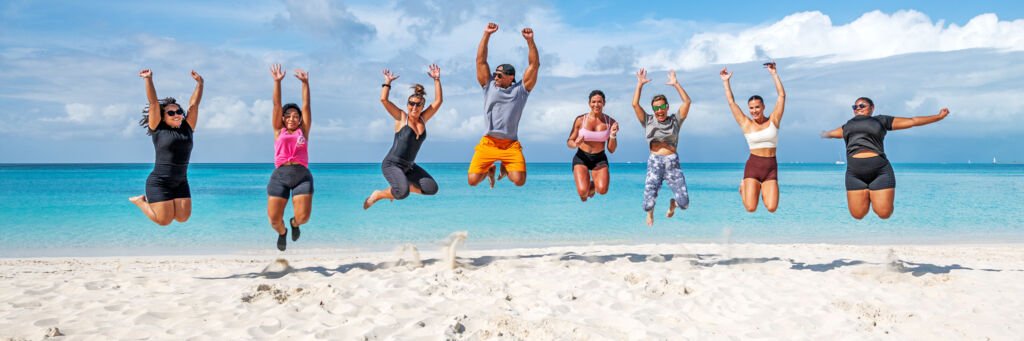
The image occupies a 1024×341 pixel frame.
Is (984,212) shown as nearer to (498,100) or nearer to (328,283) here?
(498,100)

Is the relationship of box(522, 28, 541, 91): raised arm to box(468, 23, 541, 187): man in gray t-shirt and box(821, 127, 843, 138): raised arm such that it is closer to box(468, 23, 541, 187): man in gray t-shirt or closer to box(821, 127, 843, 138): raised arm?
box(468, 23, 541, 187): man in gray t-shirt

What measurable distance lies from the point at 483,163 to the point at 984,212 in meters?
23.7

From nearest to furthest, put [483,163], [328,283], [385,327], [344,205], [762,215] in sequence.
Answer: [385,327] < [328,283] < [483,163] < [762,215] < [344,205]

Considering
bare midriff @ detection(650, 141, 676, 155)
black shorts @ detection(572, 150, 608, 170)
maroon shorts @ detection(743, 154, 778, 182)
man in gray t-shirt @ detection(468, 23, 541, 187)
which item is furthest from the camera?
black shorts @ detection(572, 150, 608, 170)

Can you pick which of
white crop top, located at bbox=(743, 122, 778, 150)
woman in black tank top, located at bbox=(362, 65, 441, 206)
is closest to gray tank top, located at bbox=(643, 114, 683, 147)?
white crop top, located at bbox=(743, 122, 778, 150)

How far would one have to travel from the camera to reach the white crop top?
8469 millimetres

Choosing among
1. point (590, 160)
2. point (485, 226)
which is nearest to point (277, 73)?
point (590, 160)

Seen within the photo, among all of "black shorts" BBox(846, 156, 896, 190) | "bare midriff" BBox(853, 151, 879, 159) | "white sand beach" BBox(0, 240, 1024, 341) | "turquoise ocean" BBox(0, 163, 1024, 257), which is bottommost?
"turquoise ocean" BBox(0, 163, 1024, 257)

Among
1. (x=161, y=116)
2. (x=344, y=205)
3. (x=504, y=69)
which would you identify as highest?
(x=504, y=69)

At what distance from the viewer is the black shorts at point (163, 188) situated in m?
7.51

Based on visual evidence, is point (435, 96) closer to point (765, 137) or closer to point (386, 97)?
point (386, 97)

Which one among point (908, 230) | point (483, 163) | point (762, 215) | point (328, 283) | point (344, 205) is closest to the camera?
point (328, 283)

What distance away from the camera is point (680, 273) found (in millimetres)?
8938

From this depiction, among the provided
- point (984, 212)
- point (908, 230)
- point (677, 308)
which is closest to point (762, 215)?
point (908, 230)
